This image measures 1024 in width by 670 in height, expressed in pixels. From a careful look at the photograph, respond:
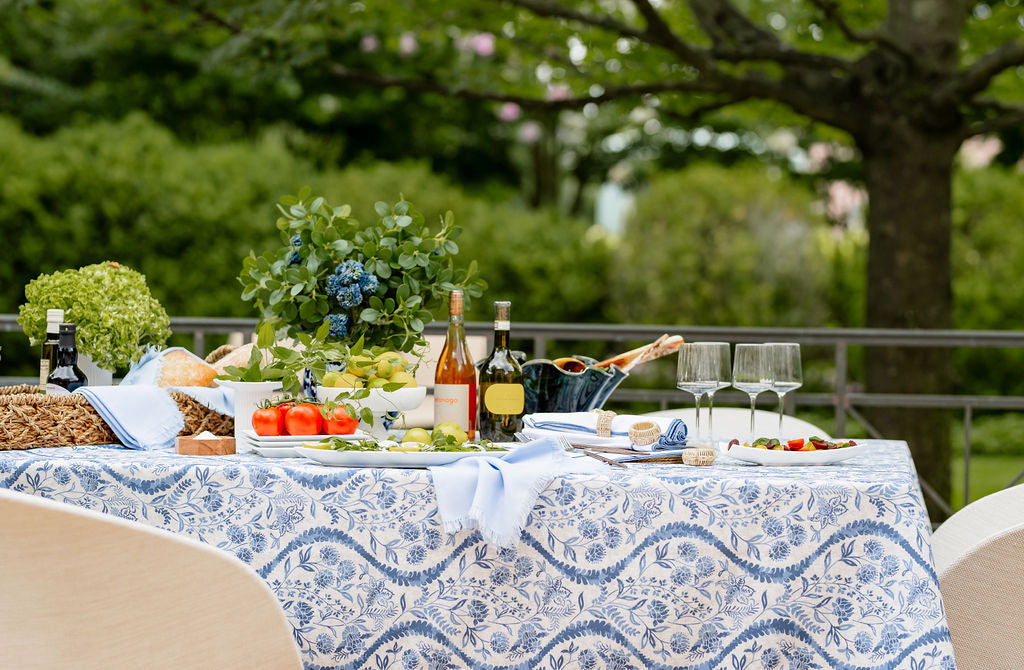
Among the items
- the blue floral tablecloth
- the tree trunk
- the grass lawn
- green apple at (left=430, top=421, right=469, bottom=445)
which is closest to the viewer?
the blue floral tablecloth

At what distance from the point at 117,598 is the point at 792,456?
3.49 ft

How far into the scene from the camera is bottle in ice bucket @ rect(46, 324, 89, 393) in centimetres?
214

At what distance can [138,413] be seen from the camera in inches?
78.6

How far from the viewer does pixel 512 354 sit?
216 centimetres

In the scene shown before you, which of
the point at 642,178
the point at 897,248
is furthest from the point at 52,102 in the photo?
the point at 897,248

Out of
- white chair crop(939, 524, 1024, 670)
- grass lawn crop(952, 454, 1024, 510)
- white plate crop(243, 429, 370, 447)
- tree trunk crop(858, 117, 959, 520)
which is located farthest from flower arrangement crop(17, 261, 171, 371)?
A: grass lawn crop(952, 454, 1024, 510)

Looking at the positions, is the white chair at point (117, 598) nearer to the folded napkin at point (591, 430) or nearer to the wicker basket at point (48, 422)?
the wicker basket at point (48, 422)

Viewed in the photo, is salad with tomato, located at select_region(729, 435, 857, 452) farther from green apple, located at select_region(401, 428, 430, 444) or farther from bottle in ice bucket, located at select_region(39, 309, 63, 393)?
bottle in ice bucket, located at select_region(39, 309, 63, 393)

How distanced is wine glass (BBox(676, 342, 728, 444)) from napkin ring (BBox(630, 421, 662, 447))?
0.30 feet

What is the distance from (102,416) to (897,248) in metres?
4.38

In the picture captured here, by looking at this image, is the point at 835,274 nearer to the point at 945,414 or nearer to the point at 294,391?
the point at 945,414

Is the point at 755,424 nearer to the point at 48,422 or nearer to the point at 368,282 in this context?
the point at 368,282

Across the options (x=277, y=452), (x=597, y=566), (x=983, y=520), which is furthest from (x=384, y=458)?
(x=983, y=520)

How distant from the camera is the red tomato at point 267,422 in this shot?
1846mm
